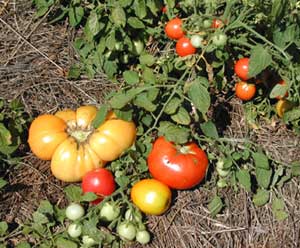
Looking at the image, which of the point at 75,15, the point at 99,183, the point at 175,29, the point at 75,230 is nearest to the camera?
the point at 75,230

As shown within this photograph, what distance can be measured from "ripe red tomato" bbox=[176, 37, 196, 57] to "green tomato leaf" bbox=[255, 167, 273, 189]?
2.10 feet

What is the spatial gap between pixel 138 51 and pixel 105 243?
104cm

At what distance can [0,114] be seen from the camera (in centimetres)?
294

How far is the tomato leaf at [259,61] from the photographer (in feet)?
8.88

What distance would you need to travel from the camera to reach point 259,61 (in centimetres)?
271

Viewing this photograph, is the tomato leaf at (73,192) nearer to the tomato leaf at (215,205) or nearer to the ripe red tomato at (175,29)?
the tomato leaf at (215,205)

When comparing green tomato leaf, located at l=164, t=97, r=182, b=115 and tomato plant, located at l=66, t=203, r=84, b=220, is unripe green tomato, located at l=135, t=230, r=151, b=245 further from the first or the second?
green tomato leaf, located at l=164, t=97, r=182, b=115

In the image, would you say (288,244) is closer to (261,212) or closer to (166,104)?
(261,212)

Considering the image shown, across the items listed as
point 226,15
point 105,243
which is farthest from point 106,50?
point 105,243

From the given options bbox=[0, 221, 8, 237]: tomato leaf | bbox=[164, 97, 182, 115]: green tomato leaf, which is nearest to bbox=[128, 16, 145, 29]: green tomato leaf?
bbox=[164, 97, 182, 115]: green tomato leaf

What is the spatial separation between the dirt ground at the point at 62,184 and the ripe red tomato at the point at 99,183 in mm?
190

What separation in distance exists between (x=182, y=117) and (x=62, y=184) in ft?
2.20

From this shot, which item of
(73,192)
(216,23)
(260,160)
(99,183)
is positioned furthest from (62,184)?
(216,23)

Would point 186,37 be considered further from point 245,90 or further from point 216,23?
point 245,90
